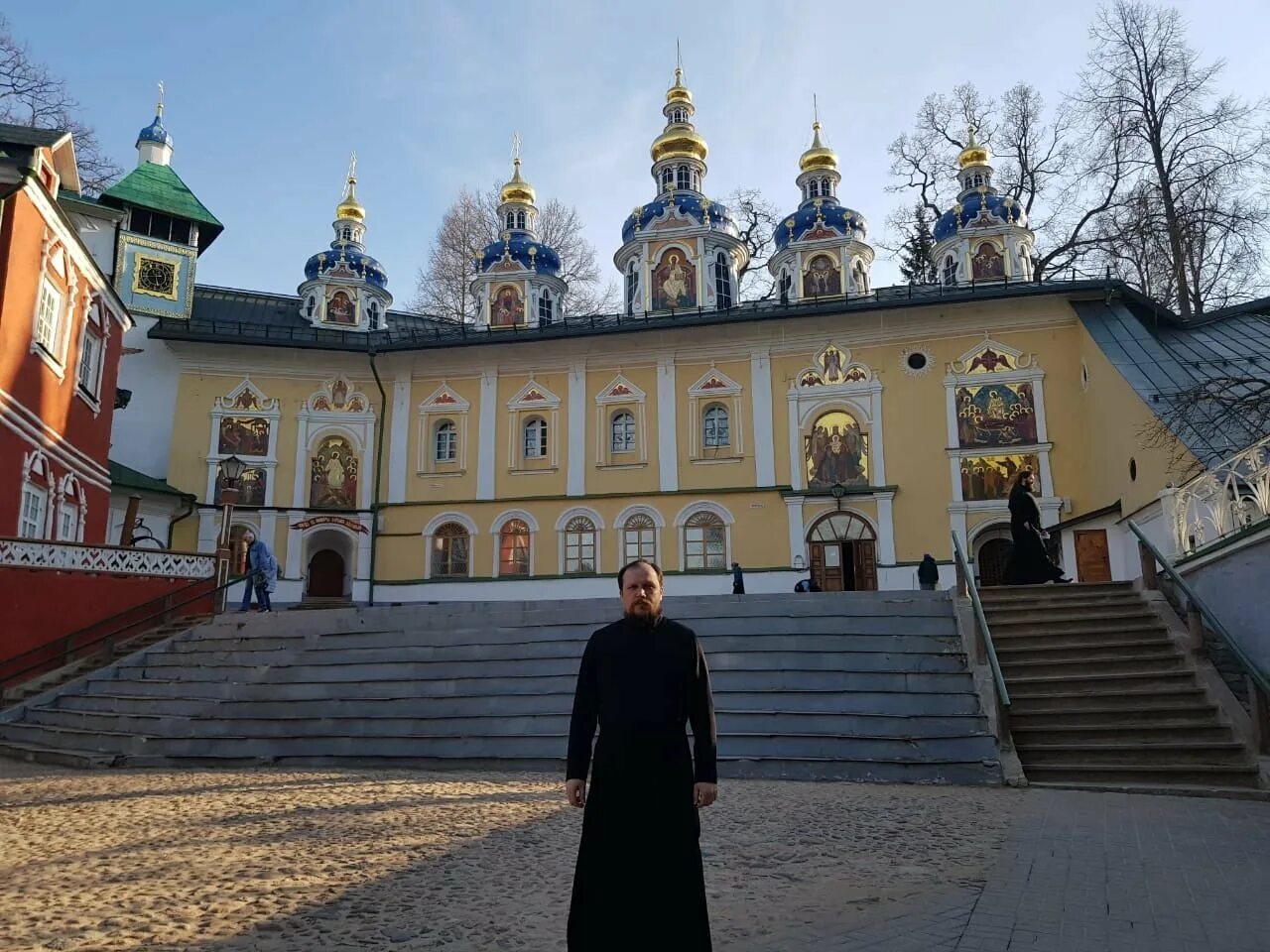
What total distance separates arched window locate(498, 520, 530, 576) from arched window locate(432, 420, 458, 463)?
2.86m

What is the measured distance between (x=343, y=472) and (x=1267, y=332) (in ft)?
79.5

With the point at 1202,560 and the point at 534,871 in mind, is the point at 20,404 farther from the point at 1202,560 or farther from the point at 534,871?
the point at 1202,560

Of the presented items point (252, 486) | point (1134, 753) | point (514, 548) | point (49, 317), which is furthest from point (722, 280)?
point (1134, 753)

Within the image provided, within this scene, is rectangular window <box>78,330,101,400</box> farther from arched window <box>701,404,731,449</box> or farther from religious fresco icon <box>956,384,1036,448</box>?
religious fresco icon <box>956,384,1036,448</box>

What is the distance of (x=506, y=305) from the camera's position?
33.3 meters

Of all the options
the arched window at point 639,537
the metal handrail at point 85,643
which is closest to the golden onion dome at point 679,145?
the arched window at point 639,537

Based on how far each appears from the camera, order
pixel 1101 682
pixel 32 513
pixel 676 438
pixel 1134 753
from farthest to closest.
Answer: pixel 676 438 < pixel 32 513 < pixel 1101 682 < pixel 1134 753

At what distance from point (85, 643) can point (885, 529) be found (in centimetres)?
1831

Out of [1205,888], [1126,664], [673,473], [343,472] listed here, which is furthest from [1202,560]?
[343,472]

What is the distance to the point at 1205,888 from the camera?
17.8 feet

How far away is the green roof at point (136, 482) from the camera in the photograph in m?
26.0

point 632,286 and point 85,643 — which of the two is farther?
point 632,286

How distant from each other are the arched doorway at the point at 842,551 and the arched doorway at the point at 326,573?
45.5 feet

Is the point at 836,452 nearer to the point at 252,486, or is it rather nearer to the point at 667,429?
the point at 667,429
